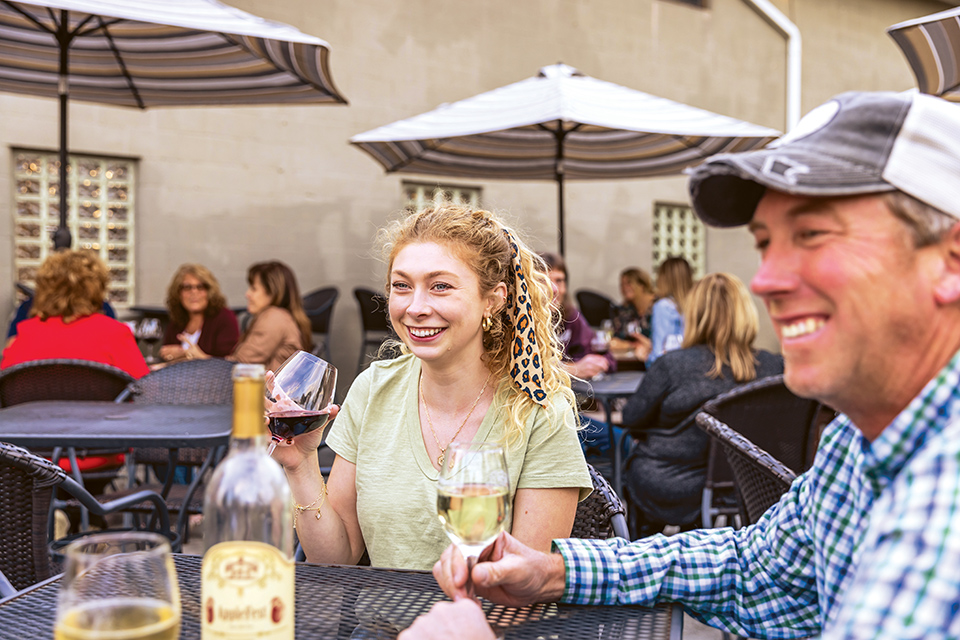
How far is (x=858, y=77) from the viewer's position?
1251 centimetres

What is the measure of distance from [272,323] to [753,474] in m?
3.40

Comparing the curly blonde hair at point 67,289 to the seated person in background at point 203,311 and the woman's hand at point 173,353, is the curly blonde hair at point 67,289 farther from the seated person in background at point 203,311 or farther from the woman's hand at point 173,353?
the seated person in background at point 203,311

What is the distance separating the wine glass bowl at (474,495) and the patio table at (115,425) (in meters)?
1.27

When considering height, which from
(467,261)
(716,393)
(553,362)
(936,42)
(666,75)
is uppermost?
(666,75)

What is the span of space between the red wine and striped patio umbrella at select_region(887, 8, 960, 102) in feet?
13.0

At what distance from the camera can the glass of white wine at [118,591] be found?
2.59 feet

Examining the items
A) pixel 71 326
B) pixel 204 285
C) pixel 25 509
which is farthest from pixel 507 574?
pixel 204 285

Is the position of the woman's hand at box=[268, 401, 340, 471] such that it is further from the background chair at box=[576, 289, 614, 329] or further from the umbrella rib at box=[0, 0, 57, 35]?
the background chair at box=[576, 289, 614, 329]

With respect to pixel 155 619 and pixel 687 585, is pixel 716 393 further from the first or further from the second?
pixel 155 619

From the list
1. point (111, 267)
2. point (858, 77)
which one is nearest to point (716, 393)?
point (111, 267)

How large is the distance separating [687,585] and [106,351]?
3.19m

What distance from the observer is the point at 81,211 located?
7617 mm

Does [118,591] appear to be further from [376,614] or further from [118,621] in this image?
[376,614]

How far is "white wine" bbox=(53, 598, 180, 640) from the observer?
0.79 m
